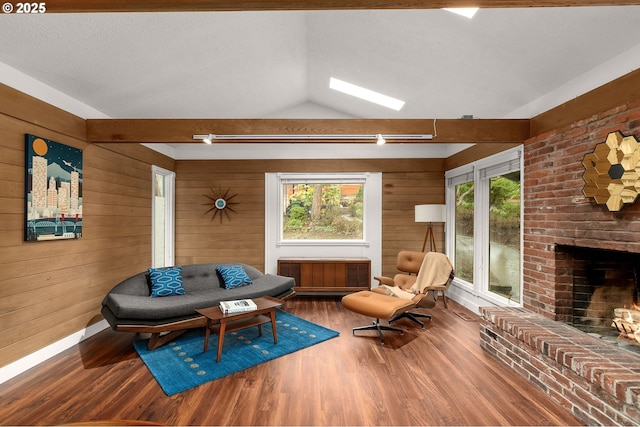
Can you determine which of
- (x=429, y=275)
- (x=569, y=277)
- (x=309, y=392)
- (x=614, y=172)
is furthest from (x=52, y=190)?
(x=569, y=277)

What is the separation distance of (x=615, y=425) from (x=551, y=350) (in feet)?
1.66

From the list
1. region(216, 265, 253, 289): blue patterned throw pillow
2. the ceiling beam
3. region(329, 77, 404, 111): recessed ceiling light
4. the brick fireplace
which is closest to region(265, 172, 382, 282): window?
region(216, 265, 253, 289): blue patterned throw pillow

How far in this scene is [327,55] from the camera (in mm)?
3611

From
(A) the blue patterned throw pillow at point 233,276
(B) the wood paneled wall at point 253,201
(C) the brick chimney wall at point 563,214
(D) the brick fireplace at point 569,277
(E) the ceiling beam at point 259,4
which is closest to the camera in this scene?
(E) the ceiling beam at point 259,4

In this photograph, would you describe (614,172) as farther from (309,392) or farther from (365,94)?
(365,94)

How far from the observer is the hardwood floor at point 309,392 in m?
2.08

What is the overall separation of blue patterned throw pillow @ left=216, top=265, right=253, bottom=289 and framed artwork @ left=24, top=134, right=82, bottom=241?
171 cm

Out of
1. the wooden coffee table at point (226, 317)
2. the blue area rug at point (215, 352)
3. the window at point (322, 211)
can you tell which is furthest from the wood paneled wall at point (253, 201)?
the wooden coffee table at point (226, 317)

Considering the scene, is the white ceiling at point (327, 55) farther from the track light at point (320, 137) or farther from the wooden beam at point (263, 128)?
the track light at point (320, 137)

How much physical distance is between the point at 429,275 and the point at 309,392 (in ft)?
7.91

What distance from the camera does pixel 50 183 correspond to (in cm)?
290

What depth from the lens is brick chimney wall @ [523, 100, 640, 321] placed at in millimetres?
2236

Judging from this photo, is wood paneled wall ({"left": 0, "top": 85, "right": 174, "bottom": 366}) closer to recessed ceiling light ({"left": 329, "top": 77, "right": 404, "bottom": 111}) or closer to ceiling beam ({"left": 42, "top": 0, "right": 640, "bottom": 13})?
ceiling beam ({"left": 42, "top": 0, "right": 640, "bottom": 13})

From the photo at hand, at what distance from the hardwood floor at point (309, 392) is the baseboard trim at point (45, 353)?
0.06 m
